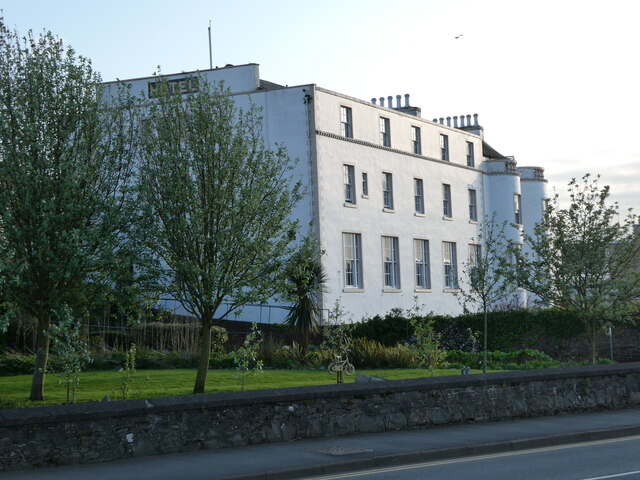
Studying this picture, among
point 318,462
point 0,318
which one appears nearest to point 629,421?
point 318,462

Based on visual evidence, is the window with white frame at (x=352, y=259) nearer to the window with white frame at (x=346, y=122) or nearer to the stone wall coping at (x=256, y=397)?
the window with white frame at (x=346, y=122)

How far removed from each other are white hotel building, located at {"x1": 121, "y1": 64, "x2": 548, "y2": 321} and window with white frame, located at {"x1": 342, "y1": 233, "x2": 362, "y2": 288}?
49 millimetres

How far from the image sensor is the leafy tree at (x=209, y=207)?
69.0 feet

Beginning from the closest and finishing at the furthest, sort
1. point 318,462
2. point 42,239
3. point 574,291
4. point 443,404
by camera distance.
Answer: point 318,462, point 443,404, point 42,239, point 574,291

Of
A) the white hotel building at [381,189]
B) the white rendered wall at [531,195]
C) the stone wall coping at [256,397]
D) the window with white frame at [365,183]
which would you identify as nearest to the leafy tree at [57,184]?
the stone wall coping at [256,397]

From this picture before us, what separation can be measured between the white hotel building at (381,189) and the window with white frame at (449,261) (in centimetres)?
6

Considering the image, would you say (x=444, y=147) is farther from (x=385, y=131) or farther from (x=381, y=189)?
(x=381, y=189)

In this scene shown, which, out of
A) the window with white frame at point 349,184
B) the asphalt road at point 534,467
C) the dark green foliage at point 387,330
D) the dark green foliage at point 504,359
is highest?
the window with white frame at point 349,184

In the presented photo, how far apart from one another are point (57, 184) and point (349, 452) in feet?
33.4

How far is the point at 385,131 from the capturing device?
48.3m

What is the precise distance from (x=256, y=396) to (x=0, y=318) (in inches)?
248

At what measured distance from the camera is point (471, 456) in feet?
45.3

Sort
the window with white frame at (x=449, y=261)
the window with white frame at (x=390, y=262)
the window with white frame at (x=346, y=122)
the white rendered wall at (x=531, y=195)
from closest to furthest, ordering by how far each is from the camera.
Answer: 1. the window with white frame at (x=346, y=122)
2. the window with white frame at (x=390, y=262)
3. the window with white frame at (x=449, y=261)
4. the white rendered wall at (x=531, y=195)

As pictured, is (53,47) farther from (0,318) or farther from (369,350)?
(369,350)
